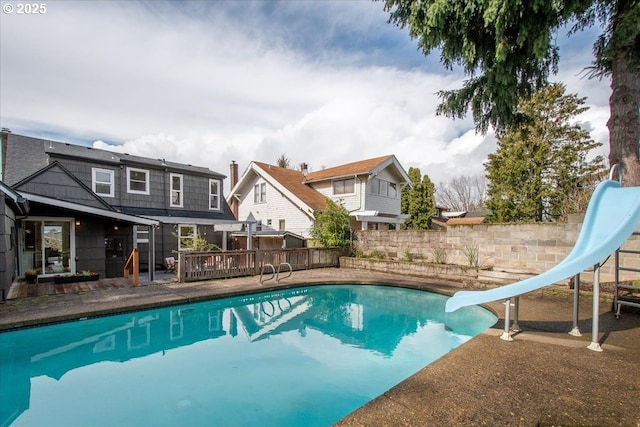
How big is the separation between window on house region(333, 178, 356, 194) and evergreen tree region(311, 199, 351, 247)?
337cm

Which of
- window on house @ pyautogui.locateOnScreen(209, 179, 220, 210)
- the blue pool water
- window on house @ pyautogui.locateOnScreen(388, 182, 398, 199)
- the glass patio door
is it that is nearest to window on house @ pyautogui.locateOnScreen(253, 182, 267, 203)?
window on house @ pyautogui.locateOnScreen(209, 179, 220, 210)

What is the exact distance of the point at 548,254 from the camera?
31.2 ft

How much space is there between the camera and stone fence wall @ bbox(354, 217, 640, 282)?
8.94 meters

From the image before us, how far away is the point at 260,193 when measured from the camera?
2130cm

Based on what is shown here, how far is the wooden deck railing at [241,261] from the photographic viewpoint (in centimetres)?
1092

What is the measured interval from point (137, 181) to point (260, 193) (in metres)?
7.93

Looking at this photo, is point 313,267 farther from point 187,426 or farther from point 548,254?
point 187,426

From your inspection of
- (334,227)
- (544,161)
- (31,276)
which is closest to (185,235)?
(31,276)

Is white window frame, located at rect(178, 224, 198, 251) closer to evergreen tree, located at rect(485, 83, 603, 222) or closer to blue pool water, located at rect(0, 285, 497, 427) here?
blue pool water, located at rect(0, 285, 497, 427)

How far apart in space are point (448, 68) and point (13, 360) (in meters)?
12.0

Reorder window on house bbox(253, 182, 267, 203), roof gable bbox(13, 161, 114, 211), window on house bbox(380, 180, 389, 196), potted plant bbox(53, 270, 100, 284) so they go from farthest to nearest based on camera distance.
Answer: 1. window on house bbox(253, 182, 267, 203)
2. window on house bbox(380, 180, 389, 196)
3. roof gable bbox(13, 161, 114, 211)
4. potted plant bbox(53, 270, 100, 284)

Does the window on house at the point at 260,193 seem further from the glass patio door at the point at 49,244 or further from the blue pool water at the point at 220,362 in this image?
the blue pool water at the point at 220,362

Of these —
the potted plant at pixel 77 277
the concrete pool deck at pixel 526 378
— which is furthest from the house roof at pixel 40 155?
the concrete pool deck at pixel 526 378

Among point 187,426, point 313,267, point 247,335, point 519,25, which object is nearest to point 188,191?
point 313,267
